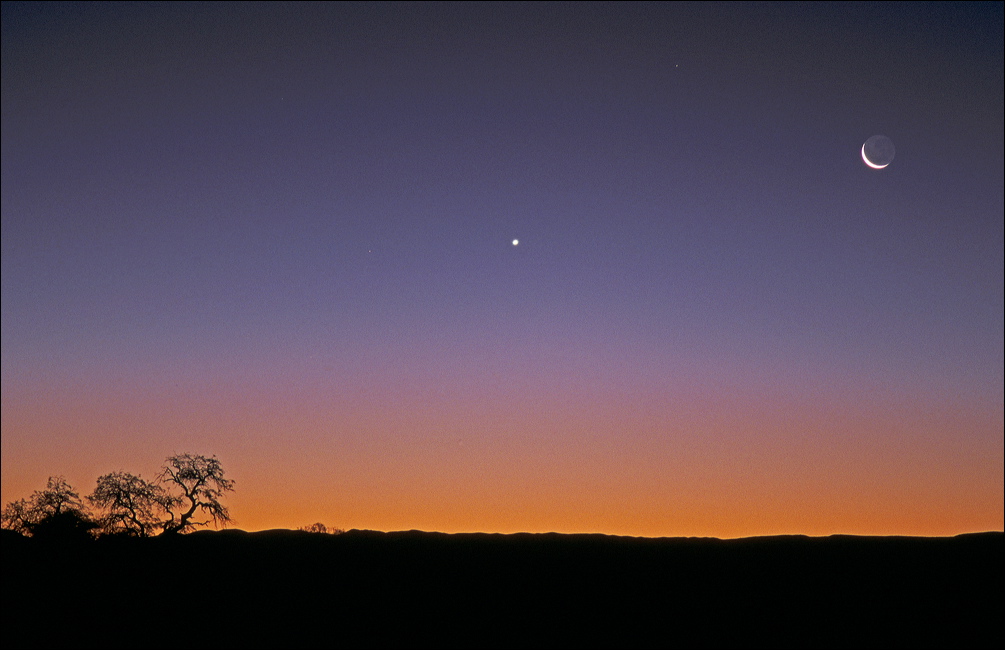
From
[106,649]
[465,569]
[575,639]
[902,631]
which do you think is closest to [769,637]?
[902,631]

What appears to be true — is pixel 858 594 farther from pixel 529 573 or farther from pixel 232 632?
pixel 232 632

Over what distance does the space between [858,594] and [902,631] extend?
4.10 m

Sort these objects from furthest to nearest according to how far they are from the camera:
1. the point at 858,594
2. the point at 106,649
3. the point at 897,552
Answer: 1. the point at 897,552
2. the point at 858,594
3. the point at 106,649

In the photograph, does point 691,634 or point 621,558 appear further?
point 621,558

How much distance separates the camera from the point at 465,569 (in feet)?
138

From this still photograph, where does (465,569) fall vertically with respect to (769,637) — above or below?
above

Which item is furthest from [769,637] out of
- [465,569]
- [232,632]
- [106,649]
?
[106,649]

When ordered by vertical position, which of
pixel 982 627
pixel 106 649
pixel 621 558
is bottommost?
pixel 106 649

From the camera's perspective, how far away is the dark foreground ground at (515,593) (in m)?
31.6

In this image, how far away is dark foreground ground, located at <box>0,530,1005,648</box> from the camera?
31594mm

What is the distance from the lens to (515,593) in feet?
122

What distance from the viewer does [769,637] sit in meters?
31.4

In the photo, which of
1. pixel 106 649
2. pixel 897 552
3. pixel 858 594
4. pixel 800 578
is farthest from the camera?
pixel 897 552

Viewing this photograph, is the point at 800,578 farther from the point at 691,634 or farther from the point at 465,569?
the point at 465,569
